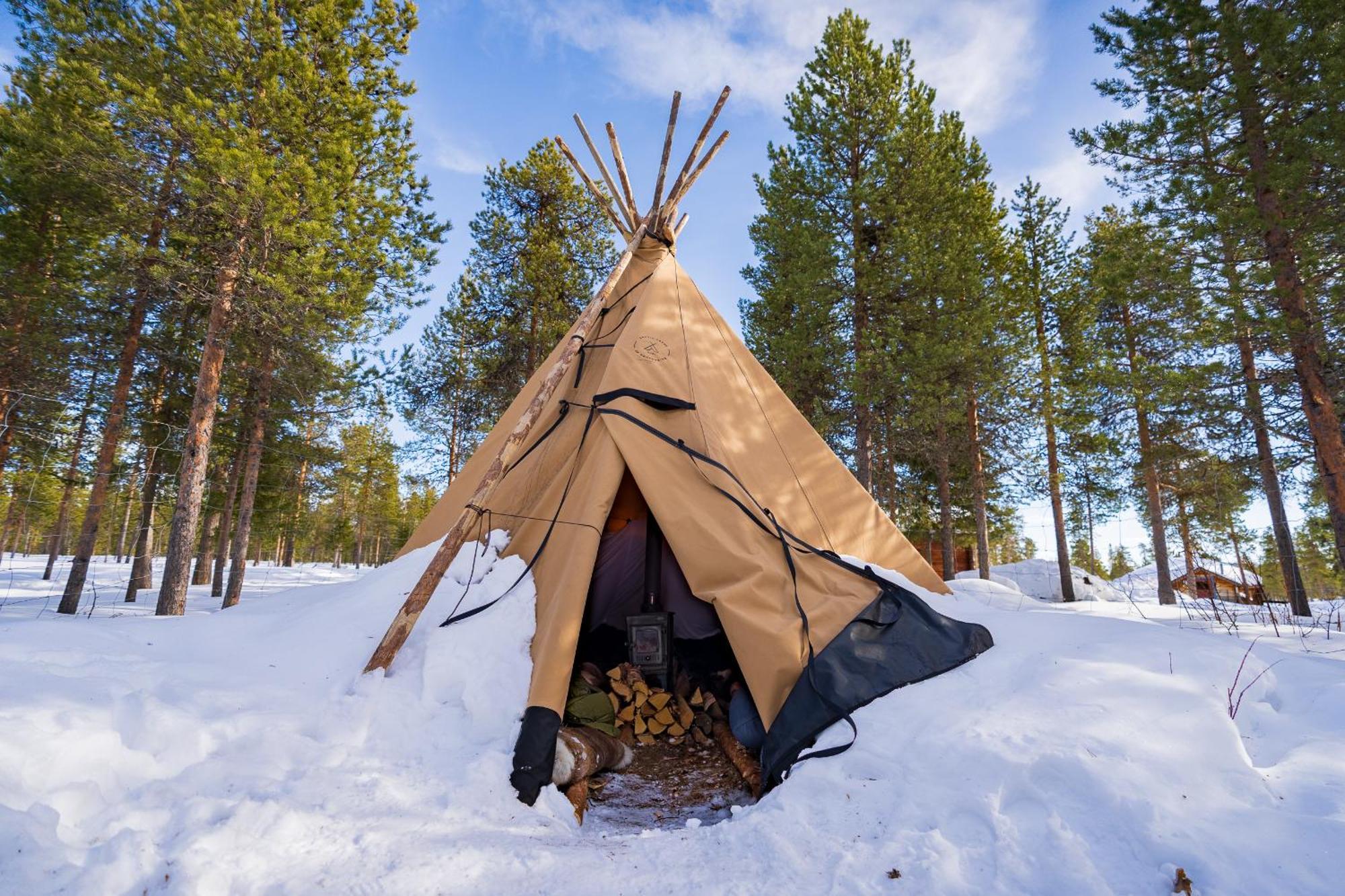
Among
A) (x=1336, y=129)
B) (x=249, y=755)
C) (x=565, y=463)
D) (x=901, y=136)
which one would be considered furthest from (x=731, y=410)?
(x=901, y=136)

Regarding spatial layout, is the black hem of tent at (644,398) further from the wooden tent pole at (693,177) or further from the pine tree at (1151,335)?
the pine tree at (1151,335)

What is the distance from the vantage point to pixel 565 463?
4.34 metres

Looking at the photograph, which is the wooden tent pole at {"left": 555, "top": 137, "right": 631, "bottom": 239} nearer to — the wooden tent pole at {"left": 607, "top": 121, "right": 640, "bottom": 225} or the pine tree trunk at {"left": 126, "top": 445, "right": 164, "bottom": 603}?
the wooden tent pole at {"left": 607, "top": 121, "right": 640, "bottom": 225}

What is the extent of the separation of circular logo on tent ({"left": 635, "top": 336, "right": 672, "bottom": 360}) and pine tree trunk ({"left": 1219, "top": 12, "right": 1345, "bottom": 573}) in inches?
280

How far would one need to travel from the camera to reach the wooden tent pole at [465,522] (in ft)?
10.8

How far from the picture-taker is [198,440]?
23.9ft

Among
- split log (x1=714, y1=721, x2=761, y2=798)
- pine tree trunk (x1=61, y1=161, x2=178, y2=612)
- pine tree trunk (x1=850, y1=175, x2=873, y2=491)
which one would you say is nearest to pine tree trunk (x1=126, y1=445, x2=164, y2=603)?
pine tree trunk (x1=61, y1=161, x2=178, y2=612)

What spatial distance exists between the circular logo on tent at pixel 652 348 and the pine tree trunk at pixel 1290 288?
→ 7.11 meters

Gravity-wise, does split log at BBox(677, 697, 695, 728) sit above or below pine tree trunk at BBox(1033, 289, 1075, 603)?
below

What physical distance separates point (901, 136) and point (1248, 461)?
773cm

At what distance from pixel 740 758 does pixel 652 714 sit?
0.81 m

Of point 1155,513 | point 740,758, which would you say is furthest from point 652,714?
point 1155,513

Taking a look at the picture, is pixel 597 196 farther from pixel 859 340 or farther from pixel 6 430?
pixel 6 430

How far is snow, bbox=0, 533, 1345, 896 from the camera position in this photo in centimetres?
188
